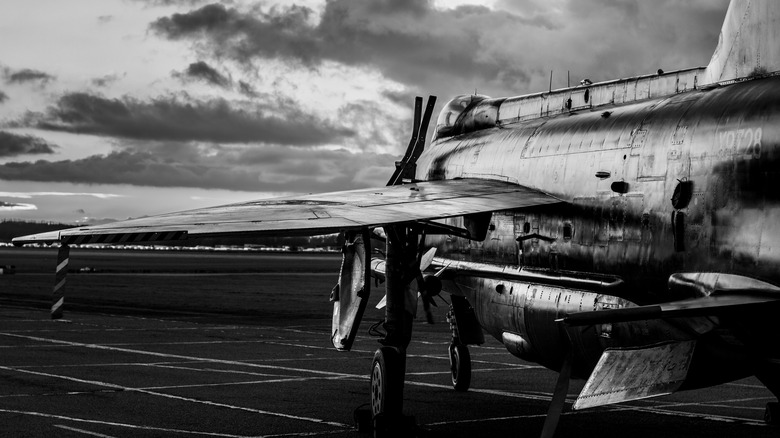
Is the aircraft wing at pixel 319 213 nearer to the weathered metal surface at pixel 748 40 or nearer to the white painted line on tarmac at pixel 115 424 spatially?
the weathered metal surface at pixel 748 40

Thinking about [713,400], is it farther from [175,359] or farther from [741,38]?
[175,359]

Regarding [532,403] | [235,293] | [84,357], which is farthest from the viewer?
[235,293]

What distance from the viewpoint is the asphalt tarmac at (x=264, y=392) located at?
13.3 metres

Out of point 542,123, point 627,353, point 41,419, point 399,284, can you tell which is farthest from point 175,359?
point 627,353

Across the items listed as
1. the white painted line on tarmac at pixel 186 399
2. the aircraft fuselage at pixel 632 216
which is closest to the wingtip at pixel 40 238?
Answer: the white painted line on tarmac at pixel 186 399

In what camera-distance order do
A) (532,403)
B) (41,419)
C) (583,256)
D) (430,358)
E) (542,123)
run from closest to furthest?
(583,256), (41,419), (542,123), (532,403), (430,358)

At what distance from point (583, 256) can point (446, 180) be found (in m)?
4.32

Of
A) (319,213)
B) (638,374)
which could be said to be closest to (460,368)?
(319,213)

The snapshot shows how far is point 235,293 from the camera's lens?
48.2 meters

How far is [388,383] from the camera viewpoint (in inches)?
505

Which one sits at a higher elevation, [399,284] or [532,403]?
[399,284]

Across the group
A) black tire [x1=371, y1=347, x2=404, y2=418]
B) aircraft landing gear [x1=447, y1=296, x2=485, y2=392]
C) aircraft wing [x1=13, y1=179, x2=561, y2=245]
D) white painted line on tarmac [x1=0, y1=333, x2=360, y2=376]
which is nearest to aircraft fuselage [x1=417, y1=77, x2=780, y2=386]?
aircraft wing [x1=13, y1=179, x2=561, y2=245]

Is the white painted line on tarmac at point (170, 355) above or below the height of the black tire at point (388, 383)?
below

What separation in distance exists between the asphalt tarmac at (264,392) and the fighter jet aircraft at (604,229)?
1304mm
